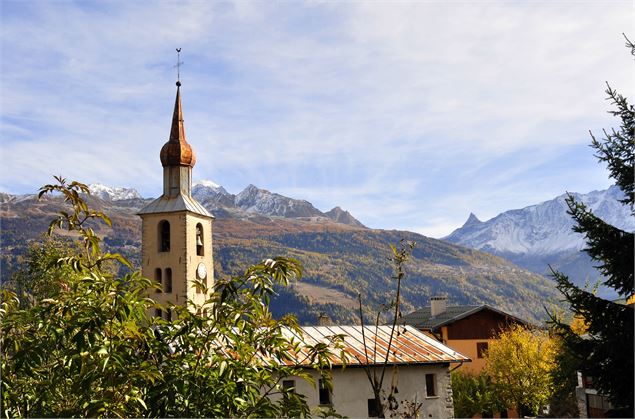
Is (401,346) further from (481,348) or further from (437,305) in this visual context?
(437,305)

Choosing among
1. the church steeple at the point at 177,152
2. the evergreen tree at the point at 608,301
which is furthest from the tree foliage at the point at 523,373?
the evergreen tree at the point at 608,301

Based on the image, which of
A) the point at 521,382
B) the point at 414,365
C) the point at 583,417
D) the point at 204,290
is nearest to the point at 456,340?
the point at 521,382

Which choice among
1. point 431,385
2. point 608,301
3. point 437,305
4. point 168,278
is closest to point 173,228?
point 168,278

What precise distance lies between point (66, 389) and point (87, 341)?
42.1 inches

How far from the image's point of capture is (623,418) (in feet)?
35.9

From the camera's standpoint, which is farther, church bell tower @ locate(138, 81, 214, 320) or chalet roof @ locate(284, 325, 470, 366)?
church bell tower @ locate(138, 81, 214, 320)

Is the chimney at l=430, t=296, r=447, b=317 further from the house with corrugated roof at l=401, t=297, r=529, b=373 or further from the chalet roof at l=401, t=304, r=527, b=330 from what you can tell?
the house with corrugated roof at l=401, t=297, r=529, b=373

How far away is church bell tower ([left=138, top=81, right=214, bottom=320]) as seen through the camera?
49.1 metres

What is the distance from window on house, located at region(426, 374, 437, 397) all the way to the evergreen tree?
52.3ft

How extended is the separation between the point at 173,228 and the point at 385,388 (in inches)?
1104

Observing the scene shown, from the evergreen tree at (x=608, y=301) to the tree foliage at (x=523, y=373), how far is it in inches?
1113

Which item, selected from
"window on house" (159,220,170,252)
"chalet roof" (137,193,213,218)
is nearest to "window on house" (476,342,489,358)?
"chalet roof" (137,193,213,218)

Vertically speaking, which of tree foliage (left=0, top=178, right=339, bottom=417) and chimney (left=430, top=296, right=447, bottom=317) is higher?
chimney (left=430, top=296, right=447, bottom=317)

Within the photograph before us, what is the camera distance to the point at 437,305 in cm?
5825
